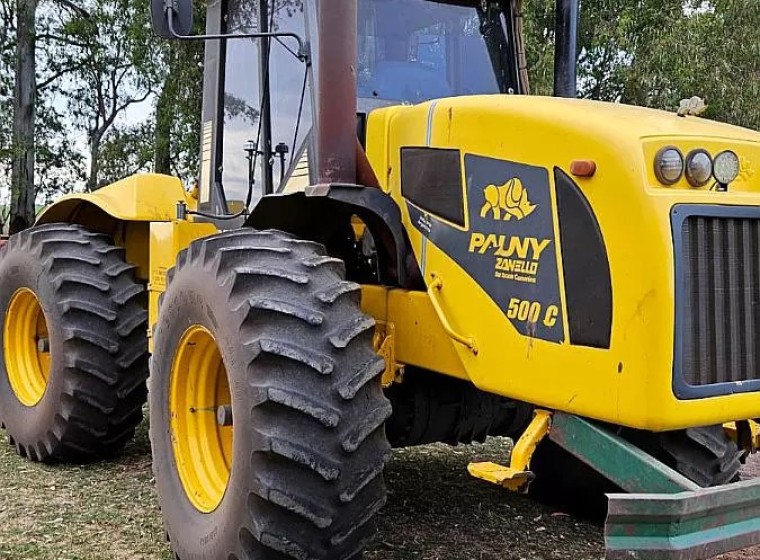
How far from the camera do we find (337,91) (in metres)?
Answer: 3.64

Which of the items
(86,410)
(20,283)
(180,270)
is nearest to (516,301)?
(180,270)

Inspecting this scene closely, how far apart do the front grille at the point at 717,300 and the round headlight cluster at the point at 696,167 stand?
4.2 inches

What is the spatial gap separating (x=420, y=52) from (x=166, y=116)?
10579mm

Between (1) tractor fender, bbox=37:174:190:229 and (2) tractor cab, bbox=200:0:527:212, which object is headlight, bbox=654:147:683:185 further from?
(1) tractor fender, bbox=37:174:190:229

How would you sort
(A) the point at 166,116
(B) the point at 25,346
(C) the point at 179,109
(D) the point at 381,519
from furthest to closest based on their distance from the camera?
(A) the point at 166,116, (C) the point at 179,109, (B) the point at 25,346, (D) the point at 381,519

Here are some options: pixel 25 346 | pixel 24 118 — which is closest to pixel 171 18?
pixel 25 346

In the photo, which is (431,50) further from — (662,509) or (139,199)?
(662,509)

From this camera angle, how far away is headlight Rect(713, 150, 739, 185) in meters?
2.88

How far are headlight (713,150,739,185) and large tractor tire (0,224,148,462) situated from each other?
342cm

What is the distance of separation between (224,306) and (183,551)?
1.02 meters

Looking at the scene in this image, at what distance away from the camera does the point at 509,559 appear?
161 inches

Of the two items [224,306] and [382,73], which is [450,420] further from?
[382,73]

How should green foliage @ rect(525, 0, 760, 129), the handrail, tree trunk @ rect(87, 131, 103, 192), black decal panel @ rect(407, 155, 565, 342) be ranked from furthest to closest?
tree trunk @ rect(87, 131, 103, 192) < green foliage @ rect(525, 0, 760, 129) < the handrail < black decal panel @ rect(407, 155, 565, 342)

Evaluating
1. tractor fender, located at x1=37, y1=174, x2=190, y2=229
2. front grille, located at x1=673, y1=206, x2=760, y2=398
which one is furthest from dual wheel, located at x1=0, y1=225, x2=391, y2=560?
tractor fender, located at x1=37, y1=174, x2=190, y2=229
